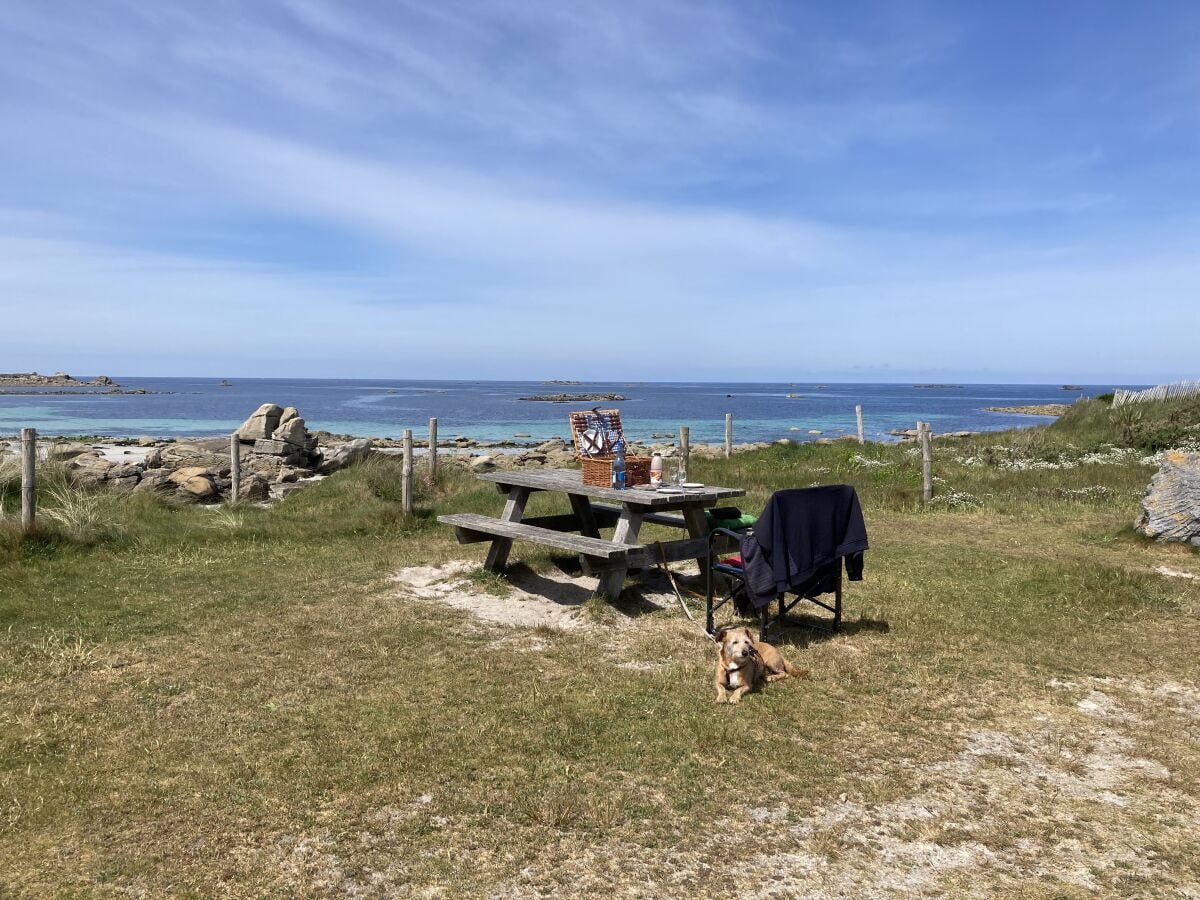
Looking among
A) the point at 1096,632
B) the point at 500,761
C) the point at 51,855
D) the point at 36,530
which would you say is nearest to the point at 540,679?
the point at 500,761

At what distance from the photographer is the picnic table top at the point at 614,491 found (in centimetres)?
684

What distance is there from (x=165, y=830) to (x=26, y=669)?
2.76 metres

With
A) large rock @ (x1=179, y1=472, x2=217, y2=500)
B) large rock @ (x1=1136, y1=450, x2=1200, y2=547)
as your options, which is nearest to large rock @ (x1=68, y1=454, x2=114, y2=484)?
large rock @ (x1=179, y1=472, x2=217, y2=500)

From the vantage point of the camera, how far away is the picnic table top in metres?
6.84

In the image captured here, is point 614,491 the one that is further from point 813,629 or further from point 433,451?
point 433,451

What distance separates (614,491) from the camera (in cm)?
707

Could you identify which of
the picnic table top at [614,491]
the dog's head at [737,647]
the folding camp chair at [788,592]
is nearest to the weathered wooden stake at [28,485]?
the picnic table top at [614,491]

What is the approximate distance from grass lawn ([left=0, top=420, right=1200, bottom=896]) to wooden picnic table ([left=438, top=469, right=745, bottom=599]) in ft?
1.51

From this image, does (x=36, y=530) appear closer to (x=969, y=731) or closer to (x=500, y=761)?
(x=500, y=761)

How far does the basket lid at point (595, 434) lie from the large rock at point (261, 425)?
53.2 ft

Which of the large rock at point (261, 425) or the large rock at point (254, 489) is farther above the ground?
the large rock at point (261, 425)

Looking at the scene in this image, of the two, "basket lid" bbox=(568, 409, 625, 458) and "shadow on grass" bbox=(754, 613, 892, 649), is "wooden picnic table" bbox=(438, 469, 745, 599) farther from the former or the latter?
"shadow on grass" bbox=(754, 613, 892, 649)

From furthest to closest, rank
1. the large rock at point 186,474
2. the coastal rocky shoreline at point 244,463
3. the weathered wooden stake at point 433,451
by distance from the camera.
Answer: the large rock at point 186,474, the coastal rocky shoreline at point 244,463, the weathered wooden stake at point 433,451

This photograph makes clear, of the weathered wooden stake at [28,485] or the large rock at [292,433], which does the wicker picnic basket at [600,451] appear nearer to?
the weathered wooden stake at [28,485]
